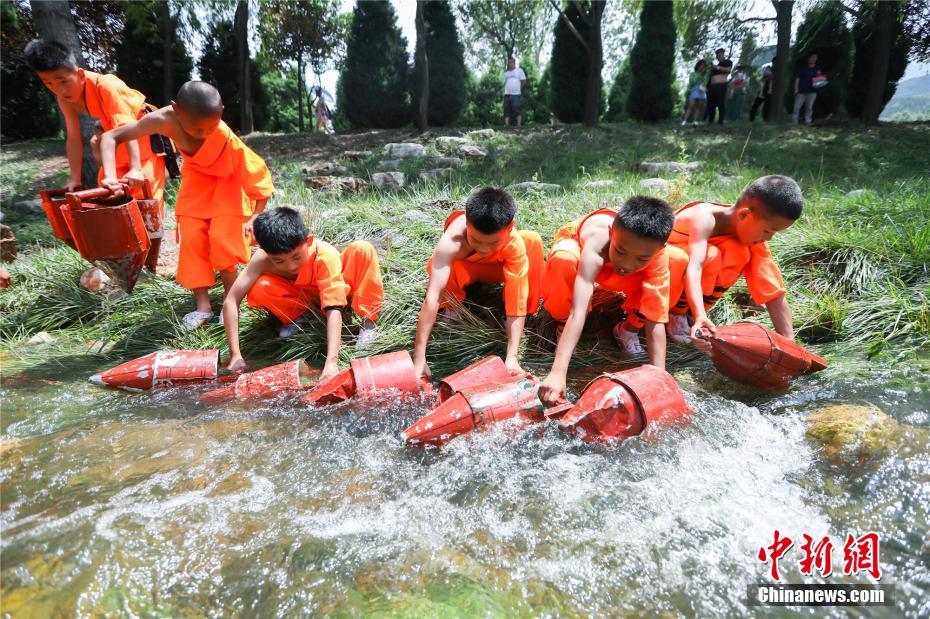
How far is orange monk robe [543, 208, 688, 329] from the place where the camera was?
2.39 metres

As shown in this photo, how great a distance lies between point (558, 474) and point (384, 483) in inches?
24.2

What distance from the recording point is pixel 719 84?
34.3ft

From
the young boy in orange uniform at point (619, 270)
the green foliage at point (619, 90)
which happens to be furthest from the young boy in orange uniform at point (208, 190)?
the green foliage at point (619, 90)

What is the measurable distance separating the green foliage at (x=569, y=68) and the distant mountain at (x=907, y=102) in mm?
7046

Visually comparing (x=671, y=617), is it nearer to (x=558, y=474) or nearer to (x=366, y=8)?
(x=558, y=474)

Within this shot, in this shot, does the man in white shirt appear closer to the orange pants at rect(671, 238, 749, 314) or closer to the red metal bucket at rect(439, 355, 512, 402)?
the orange pants at rect(671, 238, 749, 314)

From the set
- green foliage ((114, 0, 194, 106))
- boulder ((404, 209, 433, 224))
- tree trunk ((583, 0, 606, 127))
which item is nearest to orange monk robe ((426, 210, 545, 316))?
boulder ((404, 209, 433, 224))

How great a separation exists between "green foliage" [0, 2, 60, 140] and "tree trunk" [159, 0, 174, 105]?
247 cm

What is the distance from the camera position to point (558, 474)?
1810 mm

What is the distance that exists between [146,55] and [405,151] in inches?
300

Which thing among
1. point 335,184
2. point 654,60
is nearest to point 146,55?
point 335,184

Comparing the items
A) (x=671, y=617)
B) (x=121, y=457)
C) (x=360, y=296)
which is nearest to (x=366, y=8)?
(x=360, y=296)

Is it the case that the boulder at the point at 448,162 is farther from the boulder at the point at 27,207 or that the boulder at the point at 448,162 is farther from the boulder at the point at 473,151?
the boulder at the point at 27,207

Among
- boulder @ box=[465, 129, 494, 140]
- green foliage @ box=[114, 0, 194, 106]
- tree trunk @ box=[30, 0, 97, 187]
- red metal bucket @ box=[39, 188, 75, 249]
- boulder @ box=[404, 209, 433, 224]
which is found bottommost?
boulder @ box=[404, 209, 433, 224]
